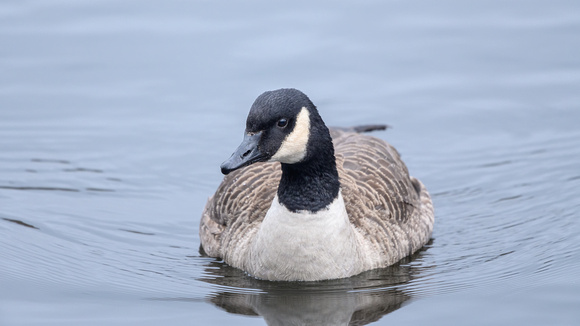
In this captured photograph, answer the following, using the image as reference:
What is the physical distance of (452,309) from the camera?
10.9 metres

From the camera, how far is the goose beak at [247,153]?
1055cm

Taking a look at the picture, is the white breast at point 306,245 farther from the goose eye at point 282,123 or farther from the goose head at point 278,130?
the goose eye at point 282,123

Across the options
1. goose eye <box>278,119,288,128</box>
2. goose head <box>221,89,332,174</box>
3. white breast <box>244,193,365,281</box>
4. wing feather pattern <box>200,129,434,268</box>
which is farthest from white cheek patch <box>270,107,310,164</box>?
wing feather pattern <box>200,129,434,268</box>

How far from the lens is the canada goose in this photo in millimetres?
10789

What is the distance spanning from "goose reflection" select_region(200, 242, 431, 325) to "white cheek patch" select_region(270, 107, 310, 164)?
1.53 m

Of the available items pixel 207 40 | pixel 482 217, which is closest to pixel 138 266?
pixel 482 217

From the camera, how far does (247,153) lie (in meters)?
10.7

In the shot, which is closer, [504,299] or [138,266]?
[504,299]

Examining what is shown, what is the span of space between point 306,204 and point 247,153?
0.93 meters

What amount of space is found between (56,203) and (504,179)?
20.5 feet

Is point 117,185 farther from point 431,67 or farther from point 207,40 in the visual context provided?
point 431,67

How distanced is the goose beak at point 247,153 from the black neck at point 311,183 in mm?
502

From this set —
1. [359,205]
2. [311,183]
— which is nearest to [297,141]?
[311,183]

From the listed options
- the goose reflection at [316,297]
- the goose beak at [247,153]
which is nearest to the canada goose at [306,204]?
the goose beak at [247,153]
